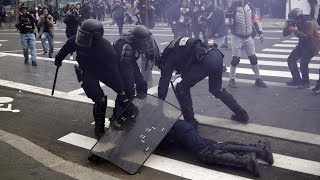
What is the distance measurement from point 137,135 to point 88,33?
150cm

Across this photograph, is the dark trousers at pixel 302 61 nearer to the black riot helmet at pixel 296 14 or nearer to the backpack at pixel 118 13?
the black riot helmet at pixel 296 14

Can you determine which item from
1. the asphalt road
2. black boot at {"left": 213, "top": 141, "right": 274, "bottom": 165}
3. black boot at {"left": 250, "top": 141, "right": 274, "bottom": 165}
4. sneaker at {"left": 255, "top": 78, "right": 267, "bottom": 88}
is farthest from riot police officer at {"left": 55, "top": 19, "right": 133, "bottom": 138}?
sneaker at {"left": 255, "top": 78, "right": 267, "bottom": 88}

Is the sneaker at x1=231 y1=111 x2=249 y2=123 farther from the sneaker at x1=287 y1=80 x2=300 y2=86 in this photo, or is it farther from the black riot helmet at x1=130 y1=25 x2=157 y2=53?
the sneaker at x1=287 y1=80 x2=300 y2=86

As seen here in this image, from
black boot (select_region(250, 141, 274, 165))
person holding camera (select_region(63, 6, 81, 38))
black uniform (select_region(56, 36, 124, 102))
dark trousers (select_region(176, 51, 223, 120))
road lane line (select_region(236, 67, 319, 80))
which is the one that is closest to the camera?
black boot (select_region(250, 141, 274, 165))

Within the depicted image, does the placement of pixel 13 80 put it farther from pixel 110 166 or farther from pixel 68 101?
pixel 110 166

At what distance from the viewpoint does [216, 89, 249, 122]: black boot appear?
5746 mm

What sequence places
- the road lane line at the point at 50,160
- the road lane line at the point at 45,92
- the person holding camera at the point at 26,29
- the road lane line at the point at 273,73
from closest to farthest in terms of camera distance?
the road lane line at the point at 50,160 < the road lane line at the point at 45,92 < the road lane line at the point at 273,73 < the person holding camera at the point at 26,29

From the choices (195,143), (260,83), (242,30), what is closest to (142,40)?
(195,143)

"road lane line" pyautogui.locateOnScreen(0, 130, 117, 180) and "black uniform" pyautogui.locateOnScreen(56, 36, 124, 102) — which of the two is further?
"black uniform" pyautogui.locateOnScreen(56, 36, 124, 102)

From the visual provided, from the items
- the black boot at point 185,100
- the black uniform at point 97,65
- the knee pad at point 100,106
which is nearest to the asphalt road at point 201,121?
the black boot at point 185,100

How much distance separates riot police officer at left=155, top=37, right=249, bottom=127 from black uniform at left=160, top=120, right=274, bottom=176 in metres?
0.73

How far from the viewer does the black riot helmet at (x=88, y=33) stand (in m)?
4.98

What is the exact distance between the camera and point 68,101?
756 cm

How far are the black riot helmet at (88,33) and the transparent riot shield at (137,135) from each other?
1009mm
